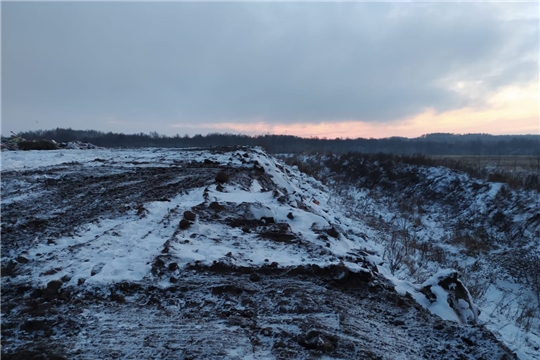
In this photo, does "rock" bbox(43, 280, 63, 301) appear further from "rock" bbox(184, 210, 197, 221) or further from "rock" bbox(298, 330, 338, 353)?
"rock" bbox(298, 330, 338, 353)

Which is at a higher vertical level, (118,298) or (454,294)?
(118,298)

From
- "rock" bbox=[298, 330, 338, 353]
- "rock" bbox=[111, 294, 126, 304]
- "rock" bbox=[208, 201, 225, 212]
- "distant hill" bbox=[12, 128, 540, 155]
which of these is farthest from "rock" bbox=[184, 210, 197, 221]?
"distant hill" bbox=[12, 128, 540, 155]

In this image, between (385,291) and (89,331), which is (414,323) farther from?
(89,331)

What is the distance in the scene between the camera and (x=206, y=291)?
138 inches

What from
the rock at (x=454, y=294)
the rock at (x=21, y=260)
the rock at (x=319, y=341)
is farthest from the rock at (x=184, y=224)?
the rock at (x=454, y=294)

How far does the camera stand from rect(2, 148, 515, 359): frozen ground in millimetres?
2734

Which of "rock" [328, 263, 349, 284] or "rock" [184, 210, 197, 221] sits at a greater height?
"rock" [184, 210, 197, 221]

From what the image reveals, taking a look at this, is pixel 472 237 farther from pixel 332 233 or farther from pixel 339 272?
pixel 339 272

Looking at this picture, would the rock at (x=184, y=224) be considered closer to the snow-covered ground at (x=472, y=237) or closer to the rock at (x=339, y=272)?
the rock at (x=339, y=272)

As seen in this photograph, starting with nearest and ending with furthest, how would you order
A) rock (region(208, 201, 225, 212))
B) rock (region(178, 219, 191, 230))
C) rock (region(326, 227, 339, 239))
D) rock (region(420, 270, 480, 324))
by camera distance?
rock (region(420, 270, 480, 324)) < rock (region(178, 219, 191, 230)) < rock (region(326, 227, 339, 239)) < rock (region(208, 201, 225, 212))

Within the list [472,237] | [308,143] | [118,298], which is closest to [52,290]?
[118,298]

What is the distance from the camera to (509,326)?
4.81 metres

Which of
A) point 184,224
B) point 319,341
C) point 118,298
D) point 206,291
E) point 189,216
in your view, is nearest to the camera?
point 319,341

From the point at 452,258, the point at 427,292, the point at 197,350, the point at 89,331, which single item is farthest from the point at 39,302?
the point at 452,258
